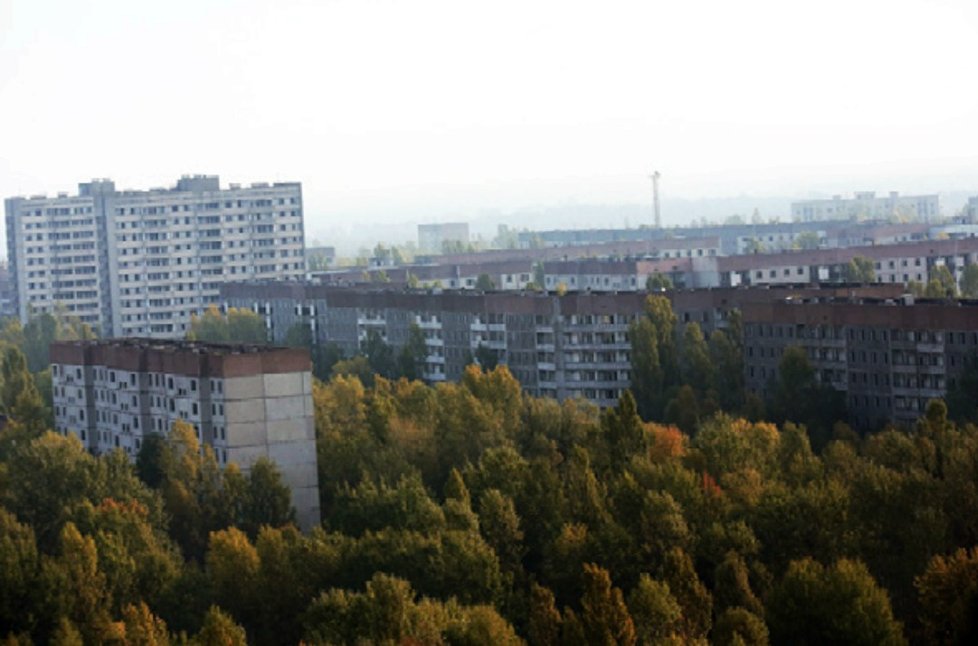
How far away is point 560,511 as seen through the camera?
3812cm

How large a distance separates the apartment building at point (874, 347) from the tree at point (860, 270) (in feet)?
74.6

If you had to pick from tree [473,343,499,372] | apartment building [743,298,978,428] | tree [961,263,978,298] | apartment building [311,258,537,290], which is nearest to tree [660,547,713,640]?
apartment building [743,298,978,428]

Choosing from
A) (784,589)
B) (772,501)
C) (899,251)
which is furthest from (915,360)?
(899,251)

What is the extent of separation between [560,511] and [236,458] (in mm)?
8469

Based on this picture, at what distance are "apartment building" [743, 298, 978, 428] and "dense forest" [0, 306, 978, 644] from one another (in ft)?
5.82

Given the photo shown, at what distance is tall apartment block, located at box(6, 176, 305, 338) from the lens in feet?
321

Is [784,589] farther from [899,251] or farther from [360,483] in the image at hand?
[899,251]

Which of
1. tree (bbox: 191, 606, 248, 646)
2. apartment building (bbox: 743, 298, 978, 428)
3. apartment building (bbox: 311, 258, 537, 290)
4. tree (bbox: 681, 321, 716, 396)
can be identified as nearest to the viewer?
tree (bbox: 191, 606, 248, 646)

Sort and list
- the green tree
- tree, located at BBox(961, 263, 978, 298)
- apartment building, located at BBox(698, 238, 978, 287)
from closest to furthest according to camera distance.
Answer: the green tree < tree, located at BBox(961, 263, 978, 298) < apartment building, located at BBox(698, 238, 978, 287)

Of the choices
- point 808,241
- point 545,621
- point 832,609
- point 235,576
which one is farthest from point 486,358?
point 808,241

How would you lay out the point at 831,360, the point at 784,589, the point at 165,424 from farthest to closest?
the point at 831,360
the point at 165,424
the point at 784,589

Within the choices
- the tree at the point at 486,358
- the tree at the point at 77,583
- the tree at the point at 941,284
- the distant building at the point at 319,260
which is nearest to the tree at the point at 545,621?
the tree at the point at 77,583

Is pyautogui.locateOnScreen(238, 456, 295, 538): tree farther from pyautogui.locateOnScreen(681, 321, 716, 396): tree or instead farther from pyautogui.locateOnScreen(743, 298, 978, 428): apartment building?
pyautogui.locateOnScreen(681, 321, 716, 396): tree

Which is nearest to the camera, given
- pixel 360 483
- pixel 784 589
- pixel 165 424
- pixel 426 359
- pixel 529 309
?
pixel 784 589
